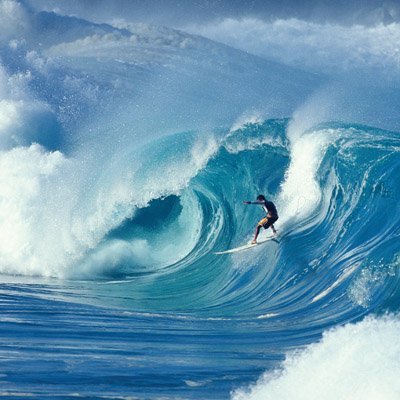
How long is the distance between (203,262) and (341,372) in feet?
22.7

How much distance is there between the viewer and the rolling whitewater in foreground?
5.87 meters

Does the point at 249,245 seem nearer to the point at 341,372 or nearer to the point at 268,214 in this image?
the point at 268,214

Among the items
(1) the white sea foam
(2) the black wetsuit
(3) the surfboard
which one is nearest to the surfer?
(2) the black wetsuit

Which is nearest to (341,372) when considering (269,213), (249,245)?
(269,213)

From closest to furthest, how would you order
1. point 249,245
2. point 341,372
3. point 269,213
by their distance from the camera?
point 341,372, point 269,213, point 249,245

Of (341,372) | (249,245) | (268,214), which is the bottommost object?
(341,372)

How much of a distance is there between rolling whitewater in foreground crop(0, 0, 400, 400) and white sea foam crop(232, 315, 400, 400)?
2 centimetres

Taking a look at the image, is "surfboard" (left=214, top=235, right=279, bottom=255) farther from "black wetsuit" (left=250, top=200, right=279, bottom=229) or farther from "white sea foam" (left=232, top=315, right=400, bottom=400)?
"white sea foam" (left=232, top=315, right=400, bottom=400)

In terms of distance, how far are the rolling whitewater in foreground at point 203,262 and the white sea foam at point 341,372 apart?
2 centimetres

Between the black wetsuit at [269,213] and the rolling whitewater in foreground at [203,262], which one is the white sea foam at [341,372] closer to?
the rolling whitewater in foreground at [203,262]

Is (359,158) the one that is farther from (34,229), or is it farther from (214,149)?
(34,229)

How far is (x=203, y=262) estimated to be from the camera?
12.4 m

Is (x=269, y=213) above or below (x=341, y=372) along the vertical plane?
above

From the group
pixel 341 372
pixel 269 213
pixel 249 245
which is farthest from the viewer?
pixel 249 245
